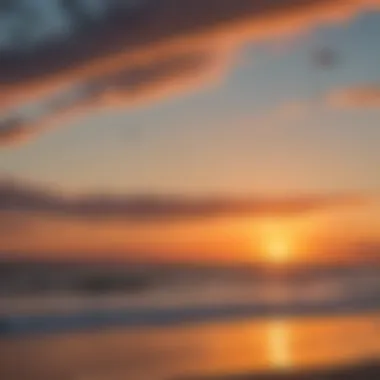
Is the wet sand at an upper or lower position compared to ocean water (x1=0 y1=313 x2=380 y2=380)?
lower

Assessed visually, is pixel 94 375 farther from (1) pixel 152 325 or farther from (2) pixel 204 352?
(1) pixel 152 325

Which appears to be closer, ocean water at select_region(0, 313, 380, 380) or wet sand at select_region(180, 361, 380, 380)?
wet sand at select_region(180, 361, 380, 380)

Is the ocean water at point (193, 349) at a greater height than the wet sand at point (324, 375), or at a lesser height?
greater

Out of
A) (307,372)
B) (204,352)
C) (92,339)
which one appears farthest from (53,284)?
(307,372)

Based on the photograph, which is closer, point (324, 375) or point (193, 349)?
point (324, 375)

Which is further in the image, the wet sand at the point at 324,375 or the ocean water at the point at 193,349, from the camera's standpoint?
the ocean water at the point at 193,349

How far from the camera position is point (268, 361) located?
8.43 m

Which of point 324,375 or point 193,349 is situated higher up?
point 193,349

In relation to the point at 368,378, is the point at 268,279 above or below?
above

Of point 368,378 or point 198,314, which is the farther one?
point 198,314

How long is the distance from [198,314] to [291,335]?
2.87 ft

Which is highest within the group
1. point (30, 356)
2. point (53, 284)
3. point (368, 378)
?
point (53, 284)

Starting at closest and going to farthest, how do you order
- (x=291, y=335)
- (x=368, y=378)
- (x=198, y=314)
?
(x=368, y=378) → (x=291, y=335) → (x=198, y=314)

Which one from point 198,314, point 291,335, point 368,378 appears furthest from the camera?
point 198,314
